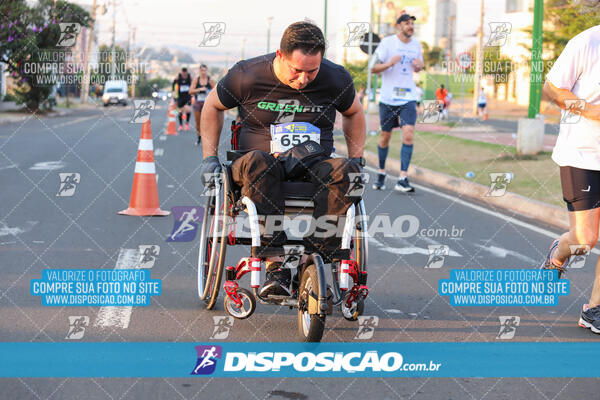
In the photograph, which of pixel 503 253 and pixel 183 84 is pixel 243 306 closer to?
pixel 503 253

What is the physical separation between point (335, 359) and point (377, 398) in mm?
494

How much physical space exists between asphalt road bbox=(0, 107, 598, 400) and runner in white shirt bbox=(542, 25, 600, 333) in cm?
Result: 64

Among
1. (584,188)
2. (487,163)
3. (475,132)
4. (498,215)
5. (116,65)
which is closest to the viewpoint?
(584,188)

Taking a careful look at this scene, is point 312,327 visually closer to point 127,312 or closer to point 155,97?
point 127,312

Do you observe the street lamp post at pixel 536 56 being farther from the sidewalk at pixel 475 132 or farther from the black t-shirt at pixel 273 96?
the black t-shirt at pixel 273 96

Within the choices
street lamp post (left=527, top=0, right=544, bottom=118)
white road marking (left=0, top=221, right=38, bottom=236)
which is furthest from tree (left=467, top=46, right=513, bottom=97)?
white road marking (left=0, top=221, right=38, bottom=236)

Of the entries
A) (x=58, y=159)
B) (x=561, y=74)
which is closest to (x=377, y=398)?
(x=561, y=74)

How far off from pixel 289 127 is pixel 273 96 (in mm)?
211

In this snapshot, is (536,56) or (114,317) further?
(536,56)

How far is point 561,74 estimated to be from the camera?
5086 mm

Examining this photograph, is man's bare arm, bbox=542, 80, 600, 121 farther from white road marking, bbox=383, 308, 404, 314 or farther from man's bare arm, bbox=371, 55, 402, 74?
man's bare arm, bbox=371, 55, 402, 74

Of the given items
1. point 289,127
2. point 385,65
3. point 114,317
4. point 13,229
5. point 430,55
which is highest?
point 385,65

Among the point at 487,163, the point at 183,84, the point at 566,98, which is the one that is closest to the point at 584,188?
the point at 566,98

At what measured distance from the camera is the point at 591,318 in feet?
17.0
